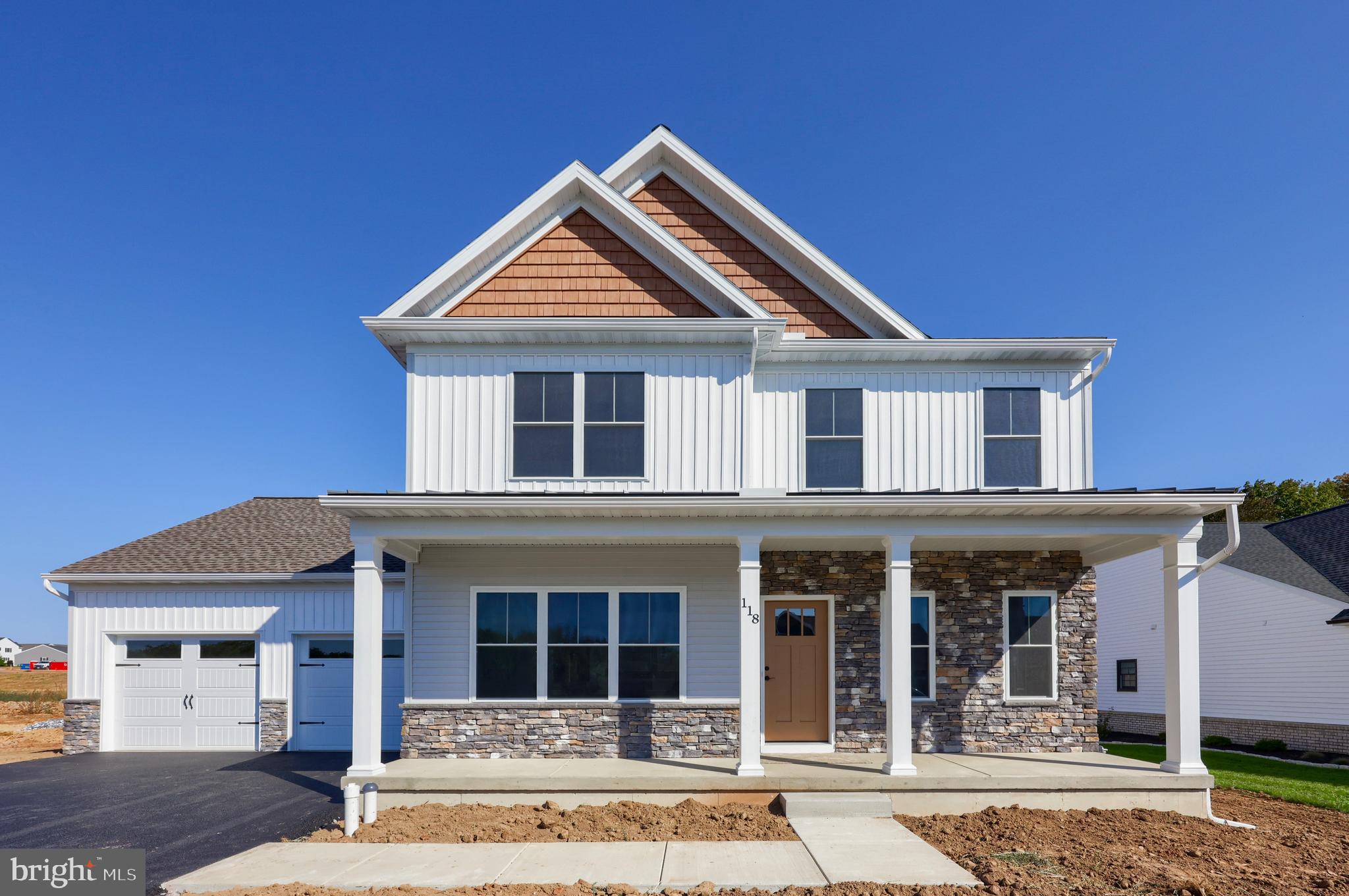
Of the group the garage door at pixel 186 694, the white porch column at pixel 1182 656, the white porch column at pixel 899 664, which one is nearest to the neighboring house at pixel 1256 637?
the white porch column at pixel 1182 656

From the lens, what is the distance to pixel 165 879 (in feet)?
26.1

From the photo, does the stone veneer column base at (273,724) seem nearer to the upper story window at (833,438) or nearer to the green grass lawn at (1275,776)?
the upper story window at (833,438)

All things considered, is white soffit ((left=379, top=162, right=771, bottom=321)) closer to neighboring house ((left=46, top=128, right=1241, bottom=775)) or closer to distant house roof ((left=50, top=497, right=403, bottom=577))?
neighboring house ((left=46, top=128, right=1241, bottom=775))

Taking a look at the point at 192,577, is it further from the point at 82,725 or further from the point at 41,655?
the point at 41,655

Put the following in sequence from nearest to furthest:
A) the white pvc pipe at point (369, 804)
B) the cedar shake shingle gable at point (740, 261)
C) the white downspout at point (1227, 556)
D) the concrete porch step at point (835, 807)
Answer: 1. the white pvc pipe at point (369, 804)
2. the concrete porch step at point (835, 807)
3. the white downspout at point (1227, 556)
4. the cedar shake shingle gable at point (740, 261)

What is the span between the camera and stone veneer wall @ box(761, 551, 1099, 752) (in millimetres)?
13125

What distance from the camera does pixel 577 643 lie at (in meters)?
12.9

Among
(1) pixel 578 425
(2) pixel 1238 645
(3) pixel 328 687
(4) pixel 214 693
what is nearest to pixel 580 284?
(1) pixel 578 425

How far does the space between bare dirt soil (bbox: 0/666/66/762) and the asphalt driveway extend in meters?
2.02

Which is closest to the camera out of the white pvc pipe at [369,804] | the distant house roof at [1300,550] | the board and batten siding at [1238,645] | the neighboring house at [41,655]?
the white pvc pipe at [369,804]

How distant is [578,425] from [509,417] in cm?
97

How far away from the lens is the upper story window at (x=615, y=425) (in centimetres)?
1264

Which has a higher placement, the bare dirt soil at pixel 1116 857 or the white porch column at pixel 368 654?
the white porch column at pixel 368 654

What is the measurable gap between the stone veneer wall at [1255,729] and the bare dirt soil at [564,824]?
12.2m
